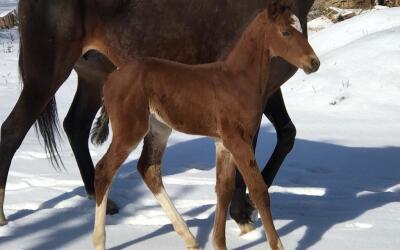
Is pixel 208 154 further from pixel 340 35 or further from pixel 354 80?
pixel 340 35

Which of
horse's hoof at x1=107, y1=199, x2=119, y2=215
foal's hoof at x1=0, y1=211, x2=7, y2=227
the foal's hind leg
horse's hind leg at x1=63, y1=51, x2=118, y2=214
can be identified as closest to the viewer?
the foal's hind leg

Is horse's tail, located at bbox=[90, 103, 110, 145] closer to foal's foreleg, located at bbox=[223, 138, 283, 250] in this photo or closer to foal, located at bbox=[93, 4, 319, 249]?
foal, located at bbox=[93, 4, 319, 249]

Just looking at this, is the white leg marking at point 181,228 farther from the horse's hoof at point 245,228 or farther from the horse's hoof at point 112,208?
the horse's hoof at point 112,208

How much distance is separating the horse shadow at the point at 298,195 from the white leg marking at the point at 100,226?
1.07 ft

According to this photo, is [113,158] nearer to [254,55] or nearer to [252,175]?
[252,175]

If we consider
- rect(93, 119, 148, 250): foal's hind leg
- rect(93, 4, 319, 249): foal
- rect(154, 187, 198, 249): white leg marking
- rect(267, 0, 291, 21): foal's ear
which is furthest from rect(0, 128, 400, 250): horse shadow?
rect(267, 0, 291, 21): foal's ear

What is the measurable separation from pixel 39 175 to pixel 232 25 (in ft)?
7.11

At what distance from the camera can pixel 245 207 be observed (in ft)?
15.2

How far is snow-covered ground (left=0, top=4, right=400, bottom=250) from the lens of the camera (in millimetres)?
4359

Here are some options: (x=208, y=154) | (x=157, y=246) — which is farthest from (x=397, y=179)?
(x=157, y=246)

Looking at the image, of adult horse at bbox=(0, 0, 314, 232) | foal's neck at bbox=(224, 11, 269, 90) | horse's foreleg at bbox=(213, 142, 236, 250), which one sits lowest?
horse's foreleg at bbox=(213, 142, 236, 250)

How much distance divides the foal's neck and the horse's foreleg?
42 centimetres

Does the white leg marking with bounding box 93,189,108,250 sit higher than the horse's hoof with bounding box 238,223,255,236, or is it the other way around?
the white leg marking with bounding box 93,189,108,250

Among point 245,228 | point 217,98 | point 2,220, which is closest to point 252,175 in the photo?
point 217,98
